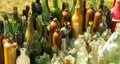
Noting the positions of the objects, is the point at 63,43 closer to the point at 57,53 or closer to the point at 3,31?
the point at 57,53

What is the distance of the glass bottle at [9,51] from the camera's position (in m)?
2.15

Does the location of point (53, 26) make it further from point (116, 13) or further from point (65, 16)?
point (116, 13)

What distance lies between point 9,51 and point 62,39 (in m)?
0.45

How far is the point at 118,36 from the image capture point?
89.6 inches

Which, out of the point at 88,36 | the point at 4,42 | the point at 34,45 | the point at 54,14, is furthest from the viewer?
the point at 54,14

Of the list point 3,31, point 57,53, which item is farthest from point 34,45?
point 3,31

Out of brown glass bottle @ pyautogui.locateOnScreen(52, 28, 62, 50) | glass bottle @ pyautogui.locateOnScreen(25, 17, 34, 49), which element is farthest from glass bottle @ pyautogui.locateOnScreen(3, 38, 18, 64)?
brown glass bottle @ pyautogui.locateOnScreen(52, 28, 62, 50)

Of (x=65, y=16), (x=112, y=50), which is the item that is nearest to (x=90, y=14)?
(x=65, y=16)

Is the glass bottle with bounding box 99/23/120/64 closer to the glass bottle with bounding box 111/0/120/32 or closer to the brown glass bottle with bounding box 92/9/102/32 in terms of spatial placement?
the brown glass bottle with bounding box 92/9/102/32

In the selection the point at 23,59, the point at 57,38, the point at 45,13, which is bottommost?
the point at 23,59

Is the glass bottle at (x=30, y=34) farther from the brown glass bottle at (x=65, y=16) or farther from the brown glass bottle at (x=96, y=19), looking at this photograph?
the brown glass bottle at (x=96, y=19)

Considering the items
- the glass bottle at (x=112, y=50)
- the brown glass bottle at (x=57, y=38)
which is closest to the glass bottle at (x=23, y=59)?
the brown glass bottle at (x=57, y=38)

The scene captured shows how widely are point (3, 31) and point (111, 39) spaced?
2.85ft

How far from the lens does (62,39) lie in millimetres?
2416
